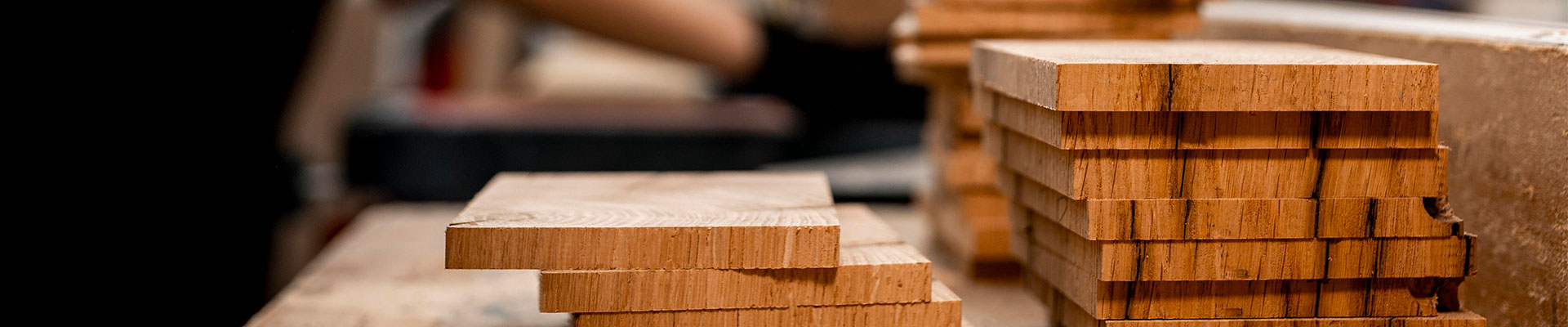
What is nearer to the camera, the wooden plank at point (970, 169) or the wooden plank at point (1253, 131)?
the wooden plank at point (1253, 131)

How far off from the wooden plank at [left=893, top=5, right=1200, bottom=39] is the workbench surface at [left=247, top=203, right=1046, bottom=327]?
0.48 metres

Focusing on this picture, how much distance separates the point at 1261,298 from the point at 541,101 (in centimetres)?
528

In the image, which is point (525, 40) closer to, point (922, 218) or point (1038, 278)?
point (922, 218)

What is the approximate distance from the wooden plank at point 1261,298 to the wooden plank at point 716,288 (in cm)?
27

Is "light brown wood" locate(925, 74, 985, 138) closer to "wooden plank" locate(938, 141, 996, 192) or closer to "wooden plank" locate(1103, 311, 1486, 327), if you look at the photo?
"wooden plank" locate(938, 141, 996, 192)

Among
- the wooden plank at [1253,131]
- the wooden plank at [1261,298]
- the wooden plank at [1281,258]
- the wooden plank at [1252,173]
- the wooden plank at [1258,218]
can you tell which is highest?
the wooden plank at [1253,131]

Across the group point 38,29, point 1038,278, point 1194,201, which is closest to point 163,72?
point 38,29

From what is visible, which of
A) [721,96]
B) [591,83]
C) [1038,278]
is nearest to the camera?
[1038,278]

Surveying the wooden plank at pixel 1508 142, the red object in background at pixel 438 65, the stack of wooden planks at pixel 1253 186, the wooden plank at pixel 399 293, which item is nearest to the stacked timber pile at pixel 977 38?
the wooden plank at pixel 1508 142

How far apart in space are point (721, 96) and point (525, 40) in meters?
1.76

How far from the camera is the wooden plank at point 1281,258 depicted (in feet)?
5.00

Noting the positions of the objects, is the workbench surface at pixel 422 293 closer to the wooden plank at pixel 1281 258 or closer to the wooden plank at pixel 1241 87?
the wooden plank at pixel 1281 258

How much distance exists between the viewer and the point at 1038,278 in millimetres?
1912

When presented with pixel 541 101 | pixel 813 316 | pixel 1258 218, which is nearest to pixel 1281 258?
pixel 1258 218
